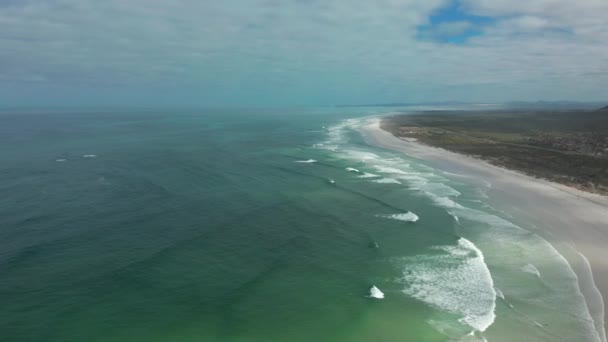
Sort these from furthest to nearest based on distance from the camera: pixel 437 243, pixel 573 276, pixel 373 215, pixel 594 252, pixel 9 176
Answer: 1. pixel 9 176
2. pixel 373 215
3. pixel 437 243
4. pixel 594 252
5. pixel 573 276

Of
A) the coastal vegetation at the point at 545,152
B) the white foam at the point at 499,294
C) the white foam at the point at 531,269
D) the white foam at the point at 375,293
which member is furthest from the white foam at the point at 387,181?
the white foam at the point at 375,293

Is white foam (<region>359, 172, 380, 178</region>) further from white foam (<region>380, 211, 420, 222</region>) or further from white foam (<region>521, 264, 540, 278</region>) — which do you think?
white foam (<region>521, 264, 540, 278</region>)

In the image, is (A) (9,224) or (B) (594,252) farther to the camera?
(A) (9,224)

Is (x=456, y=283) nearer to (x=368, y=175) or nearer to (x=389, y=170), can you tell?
(x=368, y=175)

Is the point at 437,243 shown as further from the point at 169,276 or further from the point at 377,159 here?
the point at 377,159

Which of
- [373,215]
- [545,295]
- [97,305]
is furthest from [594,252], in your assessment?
[97,305]
